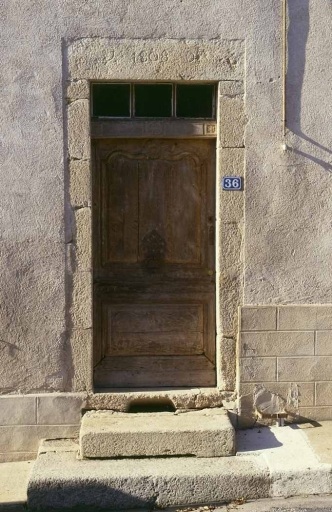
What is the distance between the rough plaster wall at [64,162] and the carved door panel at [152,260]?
1.25 feet

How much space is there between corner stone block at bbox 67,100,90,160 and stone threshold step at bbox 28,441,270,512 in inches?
93.4

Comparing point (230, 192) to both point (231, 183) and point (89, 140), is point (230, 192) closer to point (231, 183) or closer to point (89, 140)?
point (231, 183)

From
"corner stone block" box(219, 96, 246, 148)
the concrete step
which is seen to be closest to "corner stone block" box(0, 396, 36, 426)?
the concrete step

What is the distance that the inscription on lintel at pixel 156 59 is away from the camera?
620 cm

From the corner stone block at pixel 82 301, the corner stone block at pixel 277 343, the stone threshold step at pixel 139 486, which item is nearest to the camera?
the stone threshold step at pixel 139 486

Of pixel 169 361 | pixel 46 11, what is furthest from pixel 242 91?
pixel 169 361

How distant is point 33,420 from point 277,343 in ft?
6.66

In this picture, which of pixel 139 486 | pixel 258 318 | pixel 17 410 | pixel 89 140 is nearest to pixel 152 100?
pixel 89 140

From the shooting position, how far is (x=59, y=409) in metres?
6.30

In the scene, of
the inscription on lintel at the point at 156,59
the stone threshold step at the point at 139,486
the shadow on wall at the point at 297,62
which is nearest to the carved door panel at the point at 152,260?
the inscription on lintel at the point at 156,59

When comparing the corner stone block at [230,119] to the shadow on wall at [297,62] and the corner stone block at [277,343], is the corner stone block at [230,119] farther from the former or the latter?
the corner stone block at [277,343]

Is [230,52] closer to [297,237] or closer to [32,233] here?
[297,237]

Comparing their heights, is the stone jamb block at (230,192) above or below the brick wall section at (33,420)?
above

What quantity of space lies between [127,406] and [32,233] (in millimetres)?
1566
